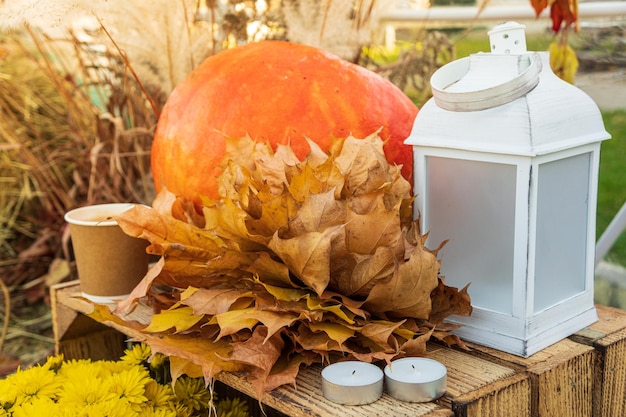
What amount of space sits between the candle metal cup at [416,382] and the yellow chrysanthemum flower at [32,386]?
0.44 m

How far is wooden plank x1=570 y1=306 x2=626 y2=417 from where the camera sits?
0.85m

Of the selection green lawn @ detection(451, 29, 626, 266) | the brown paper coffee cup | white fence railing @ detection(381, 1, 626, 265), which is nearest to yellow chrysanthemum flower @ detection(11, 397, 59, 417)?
the brown paper coffee cup

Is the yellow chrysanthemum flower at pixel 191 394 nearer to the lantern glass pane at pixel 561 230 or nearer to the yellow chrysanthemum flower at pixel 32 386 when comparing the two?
the yellow chrysanthemum flower at pixel 32 386

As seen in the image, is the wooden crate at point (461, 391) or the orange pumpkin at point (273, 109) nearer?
the wooden crate at point (461, 391)

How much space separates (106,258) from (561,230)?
0.63 metres

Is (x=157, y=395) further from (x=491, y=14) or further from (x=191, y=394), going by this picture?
(x=491, y=14)

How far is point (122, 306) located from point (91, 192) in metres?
0.92

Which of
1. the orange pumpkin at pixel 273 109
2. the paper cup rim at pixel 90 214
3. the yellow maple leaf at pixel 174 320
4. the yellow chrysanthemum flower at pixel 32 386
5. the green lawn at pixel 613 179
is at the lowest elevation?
the green lawn at pixel 613 179

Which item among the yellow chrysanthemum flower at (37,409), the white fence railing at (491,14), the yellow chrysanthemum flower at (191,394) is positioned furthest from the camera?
the white fence railing at (491,14)

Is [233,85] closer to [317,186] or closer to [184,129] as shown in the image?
[184,129]

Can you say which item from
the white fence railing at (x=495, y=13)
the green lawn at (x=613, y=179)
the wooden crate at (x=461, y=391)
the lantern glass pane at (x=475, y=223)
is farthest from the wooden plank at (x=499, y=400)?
the green lawn at (x=613, y=179)

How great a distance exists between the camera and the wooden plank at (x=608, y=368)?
85cm

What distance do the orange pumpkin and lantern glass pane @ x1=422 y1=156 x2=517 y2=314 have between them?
0.56 ft

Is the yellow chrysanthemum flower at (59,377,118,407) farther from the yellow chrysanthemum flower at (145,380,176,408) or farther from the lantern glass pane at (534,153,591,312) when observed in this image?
the lantern glass pane at (534,153,591,312)
